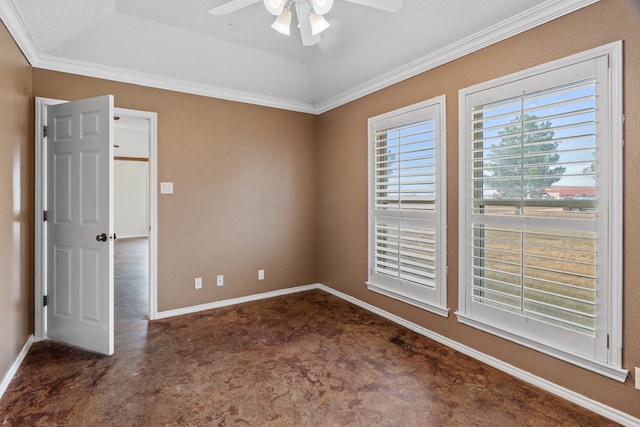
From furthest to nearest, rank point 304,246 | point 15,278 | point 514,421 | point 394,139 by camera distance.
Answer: point 304,246
point 394,139
point 15,278
point 514,421

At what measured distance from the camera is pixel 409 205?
3053mm

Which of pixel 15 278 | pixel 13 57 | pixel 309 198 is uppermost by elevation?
pixel 13 57

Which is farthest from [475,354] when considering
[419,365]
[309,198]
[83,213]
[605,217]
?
[83,213]

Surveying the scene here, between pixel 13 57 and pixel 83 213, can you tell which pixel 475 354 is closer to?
pixel 83 213

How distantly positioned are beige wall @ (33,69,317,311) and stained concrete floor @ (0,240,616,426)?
672 millimetres

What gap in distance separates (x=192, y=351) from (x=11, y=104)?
2220 millimetres

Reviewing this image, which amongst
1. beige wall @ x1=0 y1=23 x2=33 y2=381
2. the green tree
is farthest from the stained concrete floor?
the green tree

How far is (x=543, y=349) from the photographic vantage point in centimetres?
209

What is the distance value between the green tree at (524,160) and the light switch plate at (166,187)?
297 cm

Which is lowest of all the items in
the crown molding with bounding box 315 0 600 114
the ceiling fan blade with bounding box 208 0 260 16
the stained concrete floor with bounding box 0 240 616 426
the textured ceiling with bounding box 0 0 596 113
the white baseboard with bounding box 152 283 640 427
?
the stained concrete floor with bounding box 0 240 616 426

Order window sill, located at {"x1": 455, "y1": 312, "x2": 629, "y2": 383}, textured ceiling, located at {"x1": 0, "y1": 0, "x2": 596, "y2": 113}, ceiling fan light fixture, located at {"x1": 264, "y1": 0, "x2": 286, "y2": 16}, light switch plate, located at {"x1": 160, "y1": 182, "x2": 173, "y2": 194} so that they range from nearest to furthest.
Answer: ceiling fan light fixture, located at {"x1": 264, "y1": 0, "x2": 286, "y2": 16} → window sill, located at {"x1": 455, "y1": 312, "x2": 629, "y2": 383} → textured ceiling, located at {"x1": 0, "y1": 0, "x2": 596, "y2": 113} → light switch plate, located at {"x1": 160, "y1": 182, "x2": 173, "y2": 194}

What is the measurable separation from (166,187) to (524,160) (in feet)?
Result: 10.5

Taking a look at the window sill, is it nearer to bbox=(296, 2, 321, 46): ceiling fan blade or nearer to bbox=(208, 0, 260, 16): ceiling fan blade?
bbox=(296, 2, 321, 46): ceiling fan blade

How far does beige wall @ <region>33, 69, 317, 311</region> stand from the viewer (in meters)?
3.32
